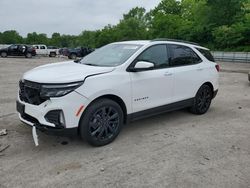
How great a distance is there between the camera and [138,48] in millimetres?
4887

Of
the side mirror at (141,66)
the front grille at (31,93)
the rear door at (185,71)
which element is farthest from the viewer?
the rear door at (185,71)

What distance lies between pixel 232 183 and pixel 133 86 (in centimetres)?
209

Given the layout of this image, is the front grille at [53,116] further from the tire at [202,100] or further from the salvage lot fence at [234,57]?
the salvage lot fence at [234,57]

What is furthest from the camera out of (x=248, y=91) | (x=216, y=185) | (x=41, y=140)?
(x=248, y=91)

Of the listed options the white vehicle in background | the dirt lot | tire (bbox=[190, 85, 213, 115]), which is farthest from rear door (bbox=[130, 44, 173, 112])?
the white vehicle in background

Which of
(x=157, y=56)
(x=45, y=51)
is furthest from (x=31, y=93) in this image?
(x=45, y=51)

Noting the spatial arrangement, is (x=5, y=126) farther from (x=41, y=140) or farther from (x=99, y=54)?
(x=99, y=54)

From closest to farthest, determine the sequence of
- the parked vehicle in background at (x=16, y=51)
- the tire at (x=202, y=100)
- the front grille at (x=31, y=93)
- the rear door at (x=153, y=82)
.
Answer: the front grille at (x=31, y=93), the rear door at (x=153, y=82), the tire at (x=202, y=100), the parked vehicle in background at (x=16, y=51)

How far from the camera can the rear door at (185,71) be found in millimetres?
5445

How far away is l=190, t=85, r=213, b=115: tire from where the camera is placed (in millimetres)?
6090

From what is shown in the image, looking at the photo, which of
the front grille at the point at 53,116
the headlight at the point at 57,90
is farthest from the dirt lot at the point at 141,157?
the headlight at the point at 57,90

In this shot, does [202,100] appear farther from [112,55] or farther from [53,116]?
[53,116]

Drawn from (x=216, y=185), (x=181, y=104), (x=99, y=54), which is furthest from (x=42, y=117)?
(x=181, y=104)

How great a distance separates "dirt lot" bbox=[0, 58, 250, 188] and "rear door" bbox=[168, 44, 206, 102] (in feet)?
2.04
